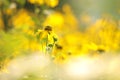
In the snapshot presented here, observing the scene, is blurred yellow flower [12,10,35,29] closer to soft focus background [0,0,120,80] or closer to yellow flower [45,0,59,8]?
soft focus background [0,0,120,80]

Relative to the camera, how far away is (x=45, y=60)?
2.11m

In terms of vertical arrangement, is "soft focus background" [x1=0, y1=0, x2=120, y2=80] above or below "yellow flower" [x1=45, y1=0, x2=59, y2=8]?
below

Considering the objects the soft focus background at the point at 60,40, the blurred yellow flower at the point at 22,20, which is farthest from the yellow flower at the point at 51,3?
the blurred yellow flower at the point at 22,20

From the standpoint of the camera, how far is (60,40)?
7.83 feet

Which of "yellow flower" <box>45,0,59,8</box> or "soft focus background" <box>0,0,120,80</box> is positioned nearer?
"soft focus background" <box>0,0,120,80</box>

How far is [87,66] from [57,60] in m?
0.20

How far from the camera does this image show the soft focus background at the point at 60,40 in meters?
2.04

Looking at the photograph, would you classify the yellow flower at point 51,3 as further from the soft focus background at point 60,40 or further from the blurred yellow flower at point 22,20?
the blurred yellow flower at point 22,20

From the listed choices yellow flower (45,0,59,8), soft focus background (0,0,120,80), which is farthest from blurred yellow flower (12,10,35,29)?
yellow flower (45,0,59,8)

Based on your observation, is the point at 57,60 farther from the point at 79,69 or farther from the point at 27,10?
the point at 27,10

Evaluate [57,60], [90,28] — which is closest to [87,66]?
[57,60]

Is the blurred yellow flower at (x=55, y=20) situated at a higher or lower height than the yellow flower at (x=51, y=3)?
lower

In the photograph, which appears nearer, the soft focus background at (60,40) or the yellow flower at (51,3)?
the soft focus background at (60,40)

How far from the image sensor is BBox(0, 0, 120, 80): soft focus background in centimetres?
204
